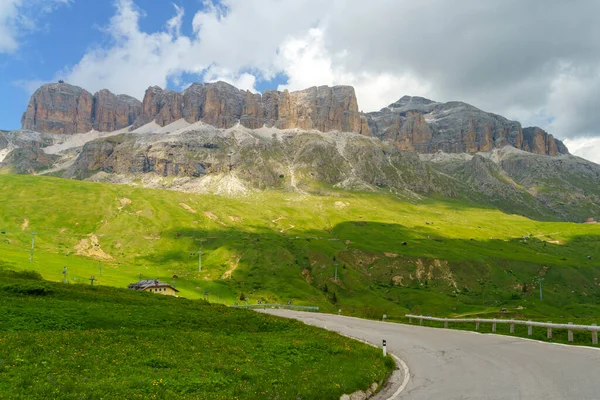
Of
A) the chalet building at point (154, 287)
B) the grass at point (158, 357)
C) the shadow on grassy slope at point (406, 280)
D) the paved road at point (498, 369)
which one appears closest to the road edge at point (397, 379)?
the paved road at point (498, 369)

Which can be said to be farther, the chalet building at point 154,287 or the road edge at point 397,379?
the chalet building at point 154,287

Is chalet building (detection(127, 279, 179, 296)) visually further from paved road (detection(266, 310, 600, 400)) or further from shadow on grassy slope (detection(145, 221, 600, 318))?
paved road (detection(266, 310, 600, 400))

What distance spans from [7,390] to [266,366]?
1130cm

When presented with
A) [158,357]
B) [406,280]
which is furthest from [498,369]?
[406,280]

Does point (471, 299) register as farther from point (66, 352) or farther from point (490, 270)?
point (66, 352)

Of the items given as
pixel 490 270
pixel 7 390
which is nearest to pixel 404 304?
pixel 490 270

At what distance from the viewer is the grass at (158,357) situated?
16.5 m

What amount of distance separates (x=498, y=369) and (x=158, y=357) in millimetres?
17438

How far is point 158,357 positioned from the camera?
853 inches

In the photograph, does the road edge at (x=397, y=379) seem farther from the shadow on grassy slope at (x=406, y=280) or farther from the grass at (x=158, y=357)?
the shadow on grassy slope at (x=406, y=280)

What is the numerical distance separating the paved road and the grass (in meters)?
2.87

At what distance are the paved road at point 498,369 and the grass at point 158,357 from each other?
287cm

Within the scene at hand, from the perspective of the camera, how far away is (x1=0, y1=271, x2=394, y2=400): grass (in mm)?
16484

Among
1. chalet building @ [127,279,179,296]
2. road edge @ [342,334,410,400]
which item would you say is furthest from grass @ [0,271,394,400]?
chalet building @ [127,279,179,296]
